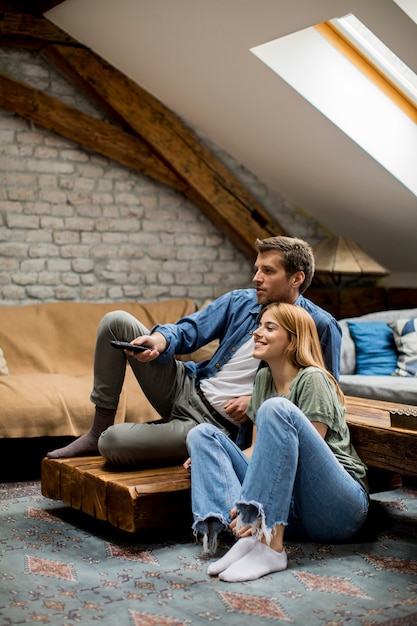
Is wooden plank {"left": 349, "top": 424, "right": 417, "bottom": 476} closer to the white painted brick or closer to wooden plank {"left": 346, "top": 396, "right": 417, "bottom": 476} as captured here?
wooden plank {"left": 346, "top": 396, "right": 417, "bottom": 476}

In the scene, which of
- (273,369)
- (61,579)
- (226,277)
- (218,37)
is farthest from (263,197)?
(61,579)

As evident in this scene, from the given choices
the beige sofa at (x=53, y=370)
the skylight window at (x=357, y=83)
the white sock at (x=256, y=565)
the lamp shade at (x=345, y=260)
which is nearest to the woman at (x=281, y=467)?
the white sock at (x=256, y=565)

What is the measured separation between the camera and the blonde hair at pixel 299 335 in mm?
3039

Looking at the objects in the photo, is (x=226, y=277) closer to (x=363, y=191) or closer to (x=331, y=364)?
(x=363, y=191)

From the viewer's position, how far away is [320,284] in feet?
20.8

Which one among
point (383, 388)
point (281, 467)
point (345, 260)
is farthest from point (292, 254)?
point (345, 260)

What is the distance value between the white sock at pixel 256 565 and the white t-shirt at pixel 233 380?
0.76 m

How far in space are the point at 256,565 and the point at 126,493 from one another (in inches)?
22.5

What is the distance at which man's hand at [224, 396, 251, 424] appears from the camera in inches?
131

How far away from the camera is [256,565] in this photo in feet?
8.84

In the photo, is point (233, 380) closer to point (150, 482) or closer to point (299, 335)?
point (299, 335)

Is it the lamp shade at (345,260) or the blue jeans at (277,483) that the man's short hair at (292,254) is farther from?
the lamp shade at (345,260)

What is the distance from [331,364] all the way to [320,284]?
10.0ft

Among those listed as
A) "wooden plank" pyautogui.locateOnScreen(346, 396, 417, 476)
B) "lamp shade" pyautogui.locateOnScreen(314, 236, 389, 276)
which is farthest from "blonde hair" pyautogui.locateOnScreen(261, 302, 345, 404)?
"lamp shade" pyautogui.locateOnScreen(314, 236, 389, 276)
